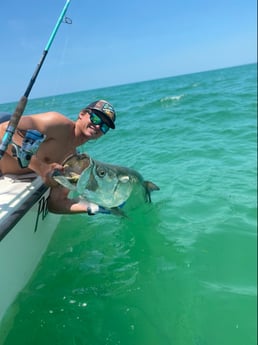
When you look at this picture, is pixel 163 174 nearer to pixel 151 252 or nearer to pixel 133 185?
pixel 151 252

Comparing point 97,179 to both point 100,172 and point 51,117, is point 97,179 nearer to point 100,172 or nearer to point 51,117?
point 100,172

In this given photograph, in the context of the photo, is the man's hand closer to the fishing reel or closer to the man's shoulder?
the fishing reel

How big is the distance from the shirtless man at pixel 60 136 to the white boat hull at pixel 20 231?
16 centimetres

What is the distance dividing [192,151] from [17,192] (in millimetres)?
4436

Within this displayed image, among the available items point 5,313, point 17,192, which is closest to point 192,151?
point 17,192

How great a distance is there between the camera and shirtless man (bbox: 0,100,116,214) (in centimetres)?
304

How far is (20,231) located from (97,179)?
93 cm

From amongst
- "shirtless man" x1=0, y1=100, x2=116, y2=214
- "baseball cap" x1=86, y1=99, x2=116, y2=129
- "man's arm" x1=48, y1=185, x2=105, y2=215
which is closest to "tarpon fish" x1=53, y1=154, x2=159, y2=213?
"shirtless man" x1=0, y1=100, x2=116, y2=214

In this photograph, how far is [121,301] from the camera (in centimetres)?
283

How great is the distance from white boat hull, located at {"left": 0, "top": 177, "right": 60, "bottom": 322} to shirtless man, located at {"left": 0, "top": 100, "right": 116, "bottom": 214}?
0.16 meters

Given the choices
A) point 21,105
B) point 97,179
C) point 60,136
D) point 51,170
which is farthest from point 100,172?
point 60,136

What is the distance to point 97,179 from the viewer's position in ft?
7.53

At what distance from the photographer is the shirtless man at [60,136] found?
3039 millimetres

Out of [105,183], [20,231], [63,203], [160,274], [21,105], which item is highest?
[21,105]
